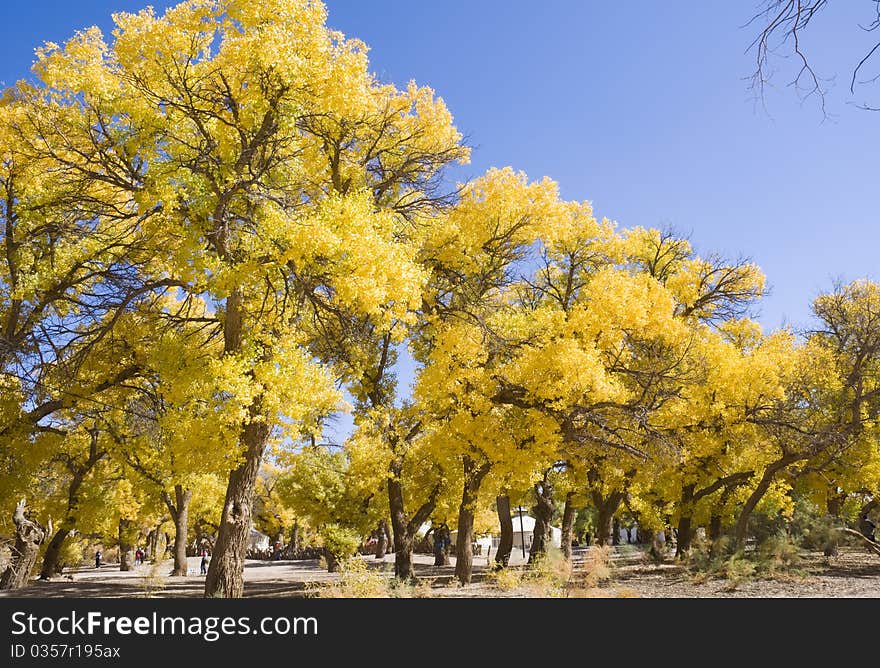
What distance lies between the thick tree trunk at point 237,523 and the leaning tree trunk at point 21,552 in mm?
11651

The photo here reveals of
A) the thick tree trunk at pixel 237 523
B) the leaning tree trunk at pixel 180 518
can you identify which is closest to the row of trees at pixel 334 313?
the thick tree trunk at pixel 237 523

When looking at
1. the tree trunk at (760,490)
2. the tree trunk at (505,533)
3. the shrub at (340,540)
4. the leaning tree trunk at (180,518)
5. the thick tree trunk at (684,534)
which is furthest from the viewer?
the leaning tree trunk at (180,518)

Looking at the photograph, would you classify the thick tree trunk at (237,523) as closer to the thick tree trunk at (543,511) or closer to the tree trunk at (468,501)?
the tree trunk at (468,501)

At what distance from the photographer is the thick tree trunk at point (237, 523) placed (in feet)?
32.8

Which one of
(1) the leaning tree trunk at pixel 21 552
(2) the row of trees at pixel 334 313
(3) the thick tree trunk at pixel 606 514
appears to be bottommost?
(1) the leaning tree trunk at pixel 21 552

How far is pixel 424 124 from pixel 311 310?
15.3 ft

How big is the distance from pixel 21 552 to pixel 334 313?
13.9 metres

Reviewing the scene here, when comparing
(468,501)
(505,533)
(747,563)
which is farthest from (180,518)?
(747,563)

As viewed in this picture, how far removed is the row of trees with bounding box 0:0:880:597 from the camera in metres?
9.98

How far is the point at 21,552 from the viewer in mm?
18375

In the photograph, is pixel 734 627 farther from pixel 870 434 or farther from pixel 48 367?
pixel 870 434

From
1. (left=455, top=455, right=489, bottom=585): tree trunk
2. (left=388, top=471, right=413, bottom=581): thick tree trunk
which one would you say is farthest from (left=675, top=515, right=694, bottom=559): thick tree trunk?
(left=388, top=471, right=413, bottom=581): thick tree trunk

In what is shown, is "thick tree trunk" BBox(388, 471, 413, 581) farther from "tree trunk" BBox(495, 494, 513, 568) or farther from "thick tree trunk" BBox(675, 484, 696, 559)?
"thick tree trunk" BBox(675, 484, 696, 559)

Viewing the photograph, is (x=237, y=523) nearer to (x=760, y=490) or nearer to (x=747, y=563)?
(x=747, y=563)
